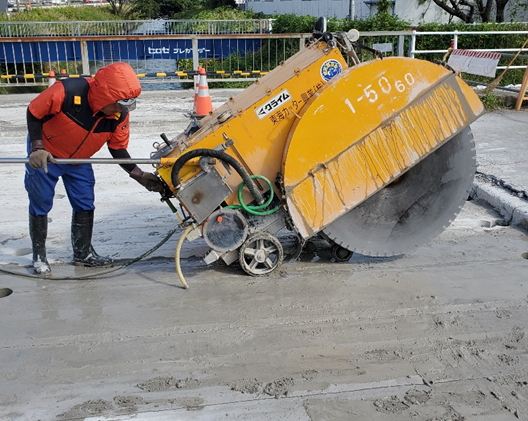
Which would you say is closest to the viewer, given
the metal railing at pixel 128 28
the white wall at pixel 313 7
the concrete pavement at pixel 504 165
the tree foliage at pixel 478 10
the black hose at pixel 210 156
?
the black hose at pixel 210 156

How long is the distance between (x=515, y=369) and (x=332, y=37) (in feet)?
7.68

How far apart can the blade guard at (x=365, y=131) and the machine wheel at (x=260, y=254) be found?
293 mm

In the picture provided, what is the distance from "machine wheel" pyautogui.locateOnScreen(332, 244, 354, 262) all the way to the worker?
136cm

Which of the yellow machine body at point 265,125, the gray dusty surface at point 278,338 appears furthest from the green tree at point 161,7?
the yellow machine body at point 265,125

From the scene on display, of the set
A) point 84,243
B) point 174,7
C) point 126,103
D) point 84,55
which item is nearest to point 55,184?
point 84,243

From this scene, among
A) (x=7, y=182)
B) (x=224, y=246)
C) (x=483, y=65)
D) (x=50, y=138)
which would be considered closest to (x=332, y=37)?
(x=224, y=246)

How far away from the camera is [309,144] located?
12.6 feet

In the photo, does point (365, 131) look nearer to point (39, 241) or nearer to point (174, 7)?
point (39, 241)

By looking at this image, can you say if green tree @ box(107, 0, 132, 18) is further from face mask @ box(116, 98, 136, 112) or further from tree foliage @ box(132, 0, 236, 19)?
face mask @ box(116, 98, 136, 112)

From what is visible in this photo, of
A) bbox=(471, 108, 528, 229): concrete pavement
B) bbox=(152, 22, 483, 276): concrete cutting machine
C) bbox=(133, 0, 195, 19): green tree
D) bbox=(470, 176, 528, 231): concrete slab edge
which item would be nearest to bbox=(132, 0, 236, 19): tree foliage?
bbox=(133, 0, 195, 19): green tree

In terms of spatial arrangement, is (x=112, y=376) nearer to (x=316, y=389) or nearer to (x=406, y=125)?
(x=316, y=389)

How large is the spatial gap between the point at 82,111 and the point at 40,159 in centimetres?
45

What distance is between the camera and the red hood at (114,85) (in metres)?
3.92

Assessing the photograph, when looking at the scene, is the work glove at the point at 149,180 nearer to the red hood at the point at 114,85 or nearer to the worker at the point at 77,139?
the worker at the point at 77,139
